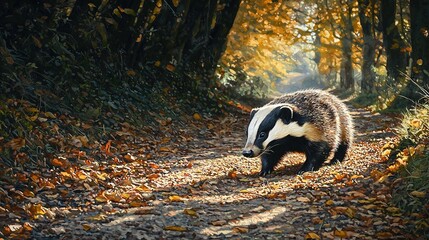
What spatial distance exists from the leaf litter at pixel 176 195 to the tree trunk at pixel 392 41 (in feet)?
24.7

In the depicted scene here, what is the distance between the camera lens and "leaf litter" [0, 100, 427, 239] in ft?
16.4

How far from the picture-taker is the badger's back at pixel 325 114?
25.8 ft

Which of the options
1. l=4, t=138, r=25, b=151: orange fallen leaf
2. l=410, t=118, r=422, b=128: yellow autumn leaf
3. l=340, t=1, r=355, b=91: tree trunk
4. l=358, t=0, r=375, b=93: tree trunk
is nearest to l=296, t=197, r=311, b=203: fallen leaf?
l=410, t=118, r=422, b=128: yellow autumn leaf

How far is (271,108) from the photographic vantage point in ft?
24.6

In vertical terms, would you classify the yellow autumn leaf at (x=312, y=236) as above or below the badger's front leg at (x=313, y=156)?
below

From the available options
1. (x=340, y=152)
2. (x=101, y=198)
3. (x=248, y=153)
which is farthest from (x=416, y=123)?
(x=101, y=198)

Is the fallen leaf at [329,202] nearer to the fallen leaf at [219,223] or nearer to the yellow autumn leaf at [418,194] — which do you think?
the yellow autumn leaf at [418,194]

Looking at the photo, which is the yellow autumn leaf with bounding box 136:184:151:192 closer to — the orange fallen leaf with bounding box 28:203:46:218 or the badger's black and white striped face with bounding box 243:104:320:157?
the badger's black and white striped face with bounding box 243:104:320:157

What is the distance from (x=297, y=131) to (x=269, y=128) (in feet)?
1.60

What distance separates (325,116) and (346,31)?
2020 centimetres

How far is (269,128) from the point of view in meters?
7.27

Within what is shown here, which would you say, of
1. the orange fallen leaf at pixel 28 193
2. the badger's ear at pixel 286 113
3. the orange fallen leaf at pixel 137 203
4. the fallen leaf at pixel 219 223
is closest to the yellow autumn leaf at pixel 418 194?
the fallen leaf at pixel 219 223

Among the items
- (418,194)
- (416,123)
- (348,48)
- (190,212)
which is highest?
(348,48)

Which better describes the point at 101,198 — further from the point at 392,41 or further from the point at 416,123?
the point at 392,41
